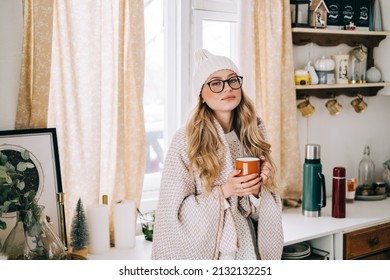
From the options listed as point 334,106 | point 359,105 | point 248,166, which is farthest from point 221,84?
point 359,105

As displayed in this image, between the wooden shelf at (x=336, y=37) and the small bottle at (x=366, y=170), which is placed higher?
the wooden shelf at (x=336, y=37)

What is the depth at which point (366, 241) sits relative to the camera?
2074mm

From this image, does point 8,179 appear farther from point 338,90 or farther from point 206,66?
point 338,90

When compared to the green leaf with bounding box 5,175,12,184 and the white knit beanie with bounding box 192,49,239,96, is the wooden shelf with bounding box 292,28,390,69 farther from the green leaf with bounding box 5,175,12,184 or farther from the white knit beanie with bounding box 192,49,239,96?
the green leaf with bounding box 5,175,12,184

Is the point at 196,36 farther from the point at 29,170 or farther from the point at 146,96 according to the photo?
the point at 29,170

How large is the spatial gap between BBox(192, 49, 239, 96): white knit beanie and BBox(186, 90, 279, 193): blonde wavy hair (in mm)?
46

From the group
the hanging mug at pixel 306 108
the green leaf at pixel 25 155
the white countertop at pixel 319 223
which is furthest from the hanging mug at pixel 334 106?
the green leaf at pixel 25 155

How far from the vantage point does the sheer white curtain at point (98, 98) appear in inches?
65.7

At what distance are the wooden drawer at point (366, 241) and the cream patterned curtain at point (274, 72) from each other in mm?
317

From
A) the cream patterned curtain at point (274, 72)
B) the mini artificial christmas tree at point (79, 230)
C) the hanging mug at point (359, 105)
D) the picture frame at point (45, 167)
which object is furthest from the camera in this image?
the hanging mug at point (359, 105)

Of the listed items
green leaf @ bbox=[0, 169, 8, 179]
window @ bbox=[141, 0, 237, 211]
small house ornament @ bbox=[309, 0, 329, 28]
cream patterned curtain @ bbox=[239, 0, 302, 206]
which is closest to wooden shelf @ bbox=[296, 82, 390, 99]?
cream patterned curtain @ bbox=[239, 0, 302, 206]

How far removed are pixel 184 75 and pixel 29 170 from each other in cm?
74

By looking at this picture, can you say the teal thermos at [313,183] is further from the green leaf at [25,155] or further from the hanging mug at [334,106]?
the green leaf at [25,155]
